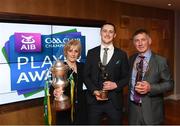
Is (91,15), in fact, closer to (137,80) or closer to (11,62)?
(11,62)

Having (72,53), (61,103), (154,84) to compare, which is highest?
(72,53)

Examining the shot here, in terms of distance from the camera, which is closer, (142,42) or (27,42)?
(142,42)

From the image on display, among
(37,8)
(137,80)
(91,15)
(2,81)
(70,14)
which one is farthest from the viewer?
(91,15)

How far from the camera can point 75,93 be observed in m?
2.20

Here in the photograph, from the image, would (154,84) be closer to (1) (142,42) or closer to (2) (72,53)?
(1) (142,42)

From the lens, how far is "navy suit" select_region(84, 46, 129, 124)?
233cm

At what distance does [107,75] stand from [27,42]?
1.72 meters

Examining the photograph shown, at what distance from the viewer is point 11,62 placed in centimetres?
349

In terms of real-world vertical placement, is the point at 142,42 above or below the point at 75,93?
above

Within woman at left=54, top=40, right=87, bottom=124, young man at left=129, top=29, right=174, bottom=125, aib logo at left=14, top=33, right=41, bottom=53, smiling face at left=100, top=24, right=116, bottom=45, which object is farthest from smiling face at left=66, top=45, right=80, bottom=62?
aib logo at left=14, top=33, right=41, bottom=53

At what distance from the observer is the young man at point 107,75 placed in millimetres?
2328

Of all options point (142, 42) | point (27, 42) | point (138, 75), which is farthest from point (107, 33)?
point (27, 42)

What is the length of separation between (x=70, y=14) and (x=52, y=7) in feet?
1.22

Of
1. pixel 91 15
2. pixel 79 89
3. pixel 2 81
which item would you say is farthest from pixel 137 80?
pixel 91 15
